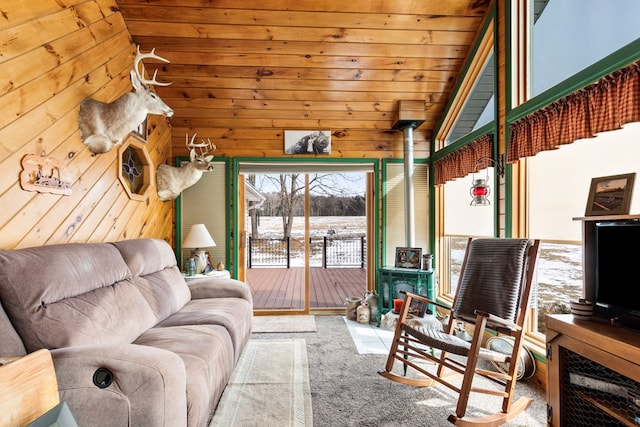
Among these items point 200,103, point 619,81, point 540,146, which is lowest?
point 540,146

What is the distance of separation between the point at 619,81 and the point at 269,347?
3214 mm

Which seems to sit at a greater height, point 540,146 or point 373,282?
point 540,146

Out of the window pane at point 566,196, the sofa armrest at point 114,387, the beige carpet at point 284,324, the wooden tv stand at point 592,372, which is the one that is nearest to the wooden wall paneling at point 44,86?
the sofa armrest at point 114,387

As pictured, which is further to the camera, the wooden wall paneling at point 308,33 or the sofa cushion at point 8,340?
the wooden wall paneling at point 308,33

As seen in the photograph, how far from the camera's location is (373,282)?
14.9ft

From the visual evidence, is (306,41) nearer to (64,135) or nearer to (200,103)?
(200,103)

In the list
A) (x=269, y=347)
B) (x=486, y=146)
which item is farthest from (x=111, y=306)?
(x=486, y=146)

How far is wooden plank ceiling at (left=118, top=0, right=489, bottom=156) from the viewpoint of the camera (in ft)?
10.4

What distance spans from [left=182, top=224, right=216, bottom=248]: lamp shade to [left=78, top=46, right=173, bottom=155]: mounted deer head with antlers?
1.43m

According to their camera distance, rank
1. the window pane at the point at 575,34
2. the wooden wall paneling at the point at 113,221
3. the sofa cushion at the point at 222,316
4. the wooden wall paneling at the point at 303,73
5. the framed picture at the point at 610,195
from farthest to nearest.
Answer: the wooden wall paneling at the point at 303,73 < the wooden wall paneling at the point at 113,221 < the sofa cushion at the point at 222,316 < the window pane at the point at 575,34 < the framed picture at the point at 610,195

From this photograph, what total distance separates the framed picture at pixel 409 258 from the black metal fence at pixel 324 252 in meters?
1.51

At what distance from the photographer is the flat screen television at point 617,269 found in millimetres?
1708

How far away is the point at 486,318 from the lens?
195 centimetres

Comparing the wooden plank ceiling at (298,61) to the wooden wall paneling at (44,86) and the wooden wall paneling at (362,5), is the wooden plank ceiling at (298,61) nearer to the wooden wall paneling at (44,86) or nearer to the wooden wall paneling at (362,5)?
the wooden wall paneling at (362,5)
